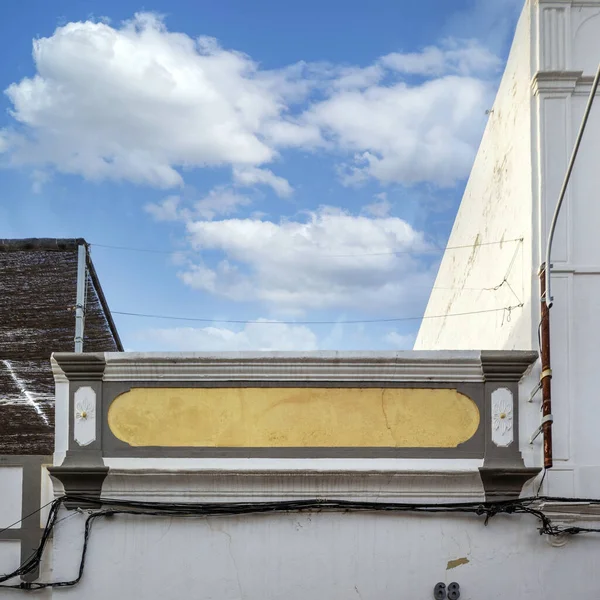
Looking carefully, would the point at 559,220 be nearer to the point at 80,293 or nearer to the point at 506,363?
the point at 506,363

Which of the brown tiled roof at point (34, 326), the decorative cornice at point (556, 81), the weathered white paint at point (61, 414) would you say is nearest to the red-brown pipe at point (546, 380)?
the decorative cornice at point (556, 81)

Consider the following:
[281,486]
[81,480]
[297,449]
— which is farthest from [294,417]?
[81,480]

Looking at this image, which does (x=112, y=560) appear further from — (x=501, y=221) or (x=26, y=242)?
(x=501, y=221)

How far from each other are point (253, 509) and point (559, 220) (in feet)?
14.4

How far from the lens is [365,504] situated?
28.6ft

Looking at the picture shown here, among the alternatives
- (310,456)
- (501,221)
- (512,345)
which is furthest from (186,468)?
(501,221)

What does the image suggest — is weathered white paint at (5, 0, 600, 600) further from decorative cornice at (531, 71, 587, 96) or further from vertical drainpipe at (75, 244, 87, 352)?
decorative cornice at (531, 71, 587, 96)

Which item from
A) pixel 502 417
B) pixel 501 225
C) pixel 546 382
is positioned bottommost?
pixel 502 417

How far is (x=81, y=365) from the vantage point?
8.85m

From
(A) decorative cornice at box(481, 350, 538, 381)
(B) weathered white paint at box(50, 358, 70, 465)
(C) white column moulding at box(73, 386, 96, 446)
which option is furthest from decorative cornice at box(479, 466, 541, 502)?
(B) weathered white paint at box(50, 358, 70, 465)

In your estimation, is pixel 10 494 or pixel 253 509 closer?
pixel 253 509

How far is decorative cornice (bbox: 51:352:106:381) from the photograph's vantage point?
8.80 metres

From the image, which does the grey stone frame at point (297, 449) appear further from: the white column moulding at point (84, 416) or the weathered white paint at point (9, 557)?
the weathered white paint at point (9, 557)

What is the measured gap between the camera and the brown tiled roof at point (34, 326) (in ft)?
32.6
